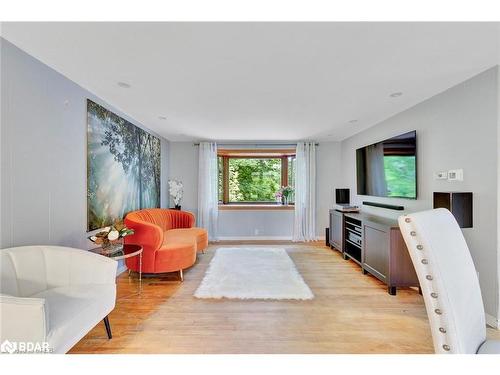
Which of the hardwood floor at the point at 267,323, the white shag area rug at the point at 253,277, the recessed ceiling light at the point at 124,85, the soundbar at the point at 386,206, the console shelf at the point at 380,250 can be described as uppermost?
the recessed ceiling light at the point at 124,85

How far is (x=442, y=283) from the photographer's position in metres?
0.79

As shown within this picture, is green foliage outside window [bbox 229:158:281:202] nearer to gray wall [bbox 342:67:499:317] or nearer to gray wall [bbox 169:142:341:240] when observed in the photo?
gray wall [bbox 169:142:341:240]

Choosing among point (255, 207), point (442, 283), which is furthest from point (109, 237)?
point (255, 207)

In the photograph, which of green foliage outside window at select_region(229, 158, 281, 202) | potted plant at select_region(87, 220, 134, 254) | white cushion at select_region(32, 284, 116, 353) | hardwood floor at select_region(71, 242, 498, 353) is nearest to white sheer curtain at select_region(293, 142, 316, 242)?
green foliage outside window at select_region(229, 158, 281, 202)

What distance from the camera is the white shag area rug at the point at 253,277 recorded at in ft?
8.52

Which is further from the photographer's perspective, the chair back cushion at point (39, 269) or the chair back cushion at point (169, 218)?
the chair back cushion at point (169, 218)

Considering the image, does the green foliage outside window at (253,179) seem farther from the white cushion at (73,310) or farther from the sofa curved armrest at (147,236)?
the white cushion at (73,310)

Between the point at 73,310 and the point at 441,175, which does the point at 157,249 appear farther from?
the point at 441,175

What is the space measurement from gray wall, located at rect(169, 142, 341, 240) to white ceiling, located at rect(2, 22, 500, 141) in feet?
7.16

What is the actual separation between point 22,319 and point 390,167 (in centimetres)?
390

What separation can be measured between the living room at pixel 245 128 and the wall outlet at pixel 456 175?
0.10ft

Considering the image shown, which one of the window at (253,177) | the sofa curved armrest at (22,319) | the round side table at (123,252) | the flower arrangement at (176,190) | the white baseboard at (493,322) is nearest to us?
the sofa curved armrest at (22,319)

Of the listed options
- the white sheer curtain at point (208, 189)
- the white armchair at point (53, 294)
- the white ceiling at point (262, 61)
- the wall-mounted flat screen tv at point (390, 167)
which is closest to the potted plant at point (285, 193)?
the white sheer curtain at point (208, 189)
